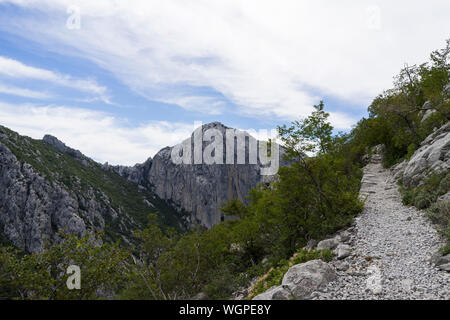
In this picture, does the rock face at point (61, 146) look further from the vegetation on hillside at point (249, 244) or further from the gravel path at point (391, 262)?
the gravel path at point (391, 262)

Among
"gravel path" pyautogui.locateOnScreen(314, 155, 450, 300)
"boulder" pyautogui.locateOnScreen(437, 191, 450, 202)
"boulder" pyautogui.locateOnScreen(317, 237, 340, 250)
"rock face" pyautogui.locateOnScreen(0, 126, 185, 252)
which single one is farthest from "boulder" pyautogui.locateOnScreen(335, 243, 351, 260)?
"rock face" pyautogui.locateOnScreen(0, 126, 185, 252)

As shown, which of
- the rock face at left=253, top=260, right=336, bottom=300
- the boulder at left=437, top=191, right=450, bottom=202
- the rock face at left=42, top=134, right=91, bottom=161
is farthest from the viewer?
the rock face at left=42, top=134, right=91, bottom=161

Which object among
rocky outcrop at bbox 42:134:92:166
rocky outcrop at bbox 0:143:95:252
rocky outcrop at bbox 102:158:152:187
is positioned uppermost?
rocky outcrop at bbox 42:134:92:166

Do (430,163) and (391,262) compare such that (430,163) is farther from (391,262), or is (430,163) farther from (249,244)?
(249,244)

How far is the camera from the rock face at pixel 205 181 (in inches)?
6747

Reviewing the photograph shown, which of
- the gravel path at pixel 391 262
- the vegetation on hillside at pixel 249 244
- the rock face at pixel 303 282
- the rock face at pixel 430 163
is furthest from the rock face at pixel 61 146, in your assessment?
the rock face at pixel 303 282

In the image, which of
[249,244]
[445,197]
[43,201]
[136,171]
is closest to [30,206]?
[43,201]

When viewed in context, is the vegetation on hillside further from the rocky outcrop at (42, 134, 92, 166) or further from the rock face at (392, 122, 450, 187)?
the rocky outcrop at (42, 134, 92, 166)

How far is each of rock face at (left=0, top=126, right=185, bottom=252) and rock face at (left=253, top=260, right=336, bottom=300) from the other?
58.3 metres

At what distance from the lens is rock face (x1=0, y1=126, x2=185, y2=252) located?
249 ft

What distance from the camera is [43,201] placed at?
262 ft

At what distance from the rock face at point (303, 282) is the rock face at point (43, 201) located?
2294 inches

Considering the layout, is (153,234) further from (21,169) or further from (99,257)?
(21,169)
